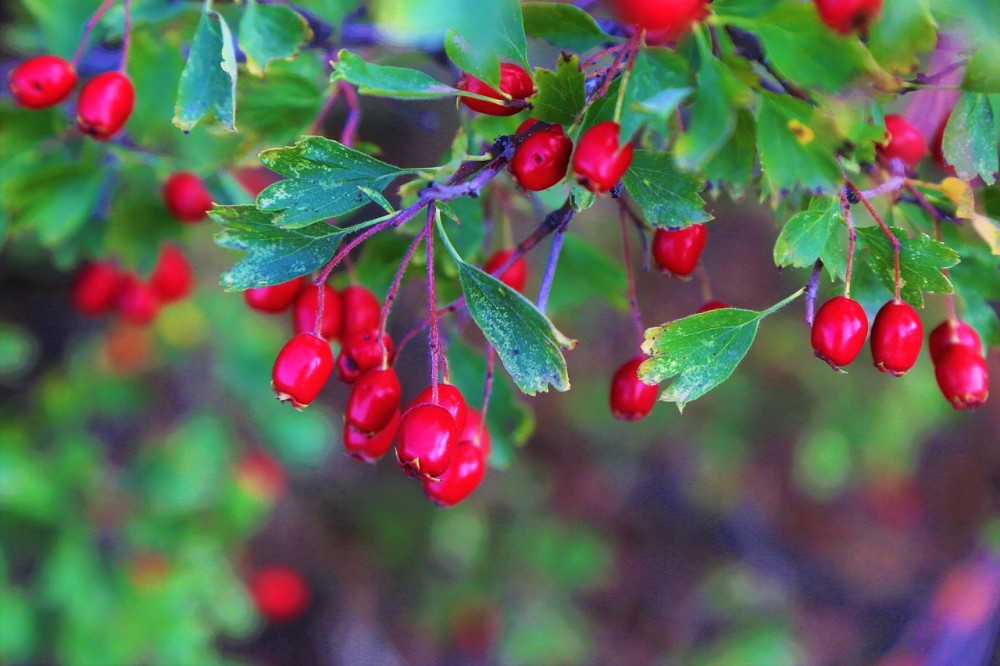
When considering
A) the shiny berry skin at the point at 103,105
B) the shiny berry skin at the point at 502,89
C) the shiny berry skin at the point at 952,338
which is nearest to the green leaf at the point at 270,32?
the shiny berry skin at the point at 103,105

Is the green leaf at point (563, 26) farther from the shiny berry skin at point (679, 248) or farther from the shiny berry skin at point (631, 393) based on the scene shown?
the shiny berry skin at point (631, 393)

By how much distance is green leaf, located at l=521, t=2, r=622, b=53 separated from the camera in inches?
43.3

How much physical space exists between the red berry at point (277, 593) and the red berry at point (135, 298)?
1699mm

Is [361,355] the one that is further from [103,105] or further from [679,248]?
[103,105]

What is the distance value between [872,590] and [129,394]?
374 cm

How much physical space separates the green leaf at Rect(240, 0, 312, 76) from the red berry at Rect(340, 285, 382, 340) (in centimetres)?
39

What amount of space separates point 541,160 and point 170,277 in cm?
185

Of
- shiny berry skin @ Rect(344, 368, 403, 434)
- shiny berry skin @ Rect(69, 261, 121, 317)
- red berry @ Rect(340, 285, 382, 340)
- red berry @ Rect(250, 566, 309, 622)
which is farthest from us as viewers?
red berry @ Rect(250, 566, 309, 622)

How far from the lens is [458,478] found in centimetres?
117

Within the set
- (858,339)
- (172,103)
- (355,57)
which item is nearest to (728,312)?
(858,339)

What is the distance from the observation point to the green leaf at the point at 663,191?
102 centimetres

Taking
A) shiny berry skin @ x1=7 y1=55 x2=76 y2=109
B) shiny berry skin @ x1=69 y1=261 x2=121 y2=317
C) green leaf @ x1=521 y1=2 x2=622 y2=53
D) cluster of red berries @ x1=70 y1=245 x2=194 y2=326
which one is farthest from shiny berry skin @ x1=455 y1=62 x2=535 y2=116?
shiny berry skin @ x1=69 y1=261 x2=121 y2=317

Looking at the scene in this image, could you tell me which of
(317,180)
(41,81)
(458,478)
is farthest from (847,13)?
(41,81)

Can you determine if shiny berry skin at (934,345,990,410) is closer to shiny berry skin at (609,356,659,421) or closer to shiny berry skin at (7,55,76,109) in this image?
shiny berry skin at (609,356,659,421)
